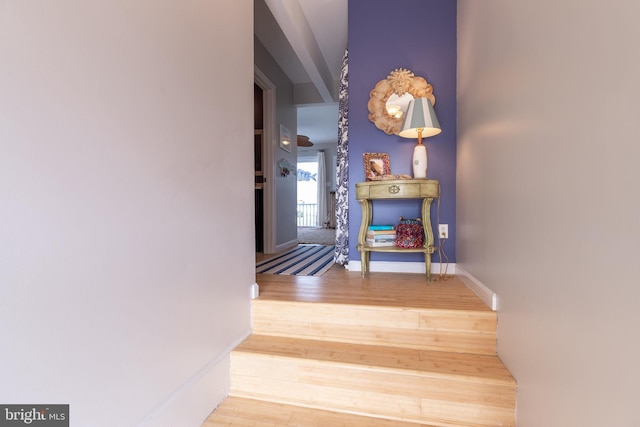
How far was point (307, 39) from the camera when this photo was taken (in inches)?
111

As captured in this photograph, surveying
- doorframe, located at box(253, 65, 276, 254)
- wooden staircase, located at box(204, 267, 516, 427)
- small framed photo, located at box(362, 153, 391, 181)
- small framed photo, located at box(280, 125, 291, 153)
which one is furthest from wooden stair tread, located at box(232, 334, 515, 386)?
small framed photo, located at box(280, 125, 291, 153)

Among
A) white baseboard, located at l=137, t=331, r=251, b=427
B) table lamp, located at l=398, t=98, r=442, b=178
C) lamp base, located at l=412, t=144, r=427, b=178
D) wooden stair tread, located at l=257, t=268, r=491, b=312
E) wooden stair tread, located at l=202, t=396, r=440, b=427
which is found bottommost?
wooden stair tread, located at l=202, t=396, r=440, b=427

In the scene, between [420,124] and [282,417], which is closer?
[282,417]

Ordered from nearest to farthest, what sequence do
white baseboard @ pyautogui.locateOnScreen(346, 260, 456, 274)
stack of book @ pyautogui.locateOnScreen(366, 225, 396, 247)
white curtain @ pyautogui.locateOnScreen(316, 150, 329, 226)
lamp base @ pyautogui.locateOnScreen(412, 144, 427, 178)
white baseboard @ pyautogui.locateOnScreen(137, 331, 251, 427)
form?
white baseboard @ pyautogui.locateOnScreen(137, 331, 251, 427)
lamp base @ pyautogui.locateOnScreen(412, 144, 427, 178)
stack of book @ pyautogui.locateOnScreen(366, 225, 396, 247)
white baseboard @ pyautogui.locateOnScreen(346, 260, 456, 274)
white curtain @ pyautogui.locateOnScreen(316, 150, 329, 226)

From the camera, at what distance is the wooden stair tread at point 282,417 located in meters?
1.17

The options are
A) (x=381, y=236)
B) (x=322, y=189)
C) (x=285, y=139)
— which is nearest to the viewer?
(x=381, y=236)

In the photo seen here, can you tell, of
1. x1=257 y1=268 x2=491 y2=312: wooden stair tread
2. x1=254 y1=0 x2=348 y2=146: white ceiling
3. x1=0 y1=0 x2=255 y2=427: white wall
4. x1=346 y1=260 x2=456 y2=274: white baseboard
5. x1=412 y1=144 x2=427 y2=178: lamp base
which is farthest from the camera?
x1=254 y1=0 x2=348 y2=146: white ceiling

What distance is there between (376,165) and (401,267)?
89 cm

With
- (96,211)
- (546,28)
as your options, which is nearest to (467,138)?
(546,28)

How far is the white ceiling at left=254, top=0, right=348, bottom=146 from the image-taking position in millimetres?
2491

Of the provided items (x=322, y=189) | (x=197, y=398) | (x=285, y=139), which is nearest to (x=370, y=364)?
(x=197, y=398)

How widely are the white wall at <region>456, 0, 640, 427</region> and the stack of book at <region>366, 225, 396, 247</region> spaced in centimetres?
84

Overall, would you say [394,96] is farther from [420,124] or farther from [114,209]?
[114,209]

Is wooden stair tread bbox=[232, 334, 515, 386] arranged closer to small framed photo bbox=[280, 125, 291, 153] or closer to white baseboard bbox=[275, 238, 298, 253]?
white baseboard bbox=[275, 238, 298, 253]
